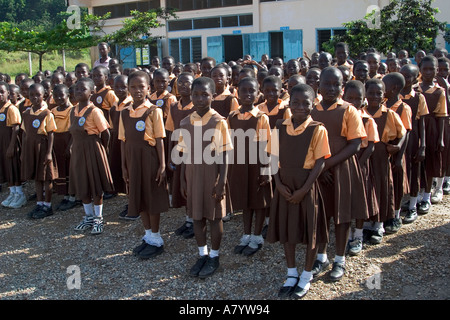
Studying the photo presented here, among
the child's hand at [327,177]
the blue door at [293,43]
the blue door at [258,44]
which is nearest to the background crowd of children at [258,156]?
the child's hand at [327,177]

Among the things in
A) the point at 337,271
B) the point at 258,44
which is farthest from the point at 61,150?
the point at 258,44

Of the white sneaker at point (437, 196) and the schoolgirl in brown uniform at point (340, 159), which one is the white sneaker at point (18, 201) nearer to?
the schoolgirl in brown uniform at point (340, 159)

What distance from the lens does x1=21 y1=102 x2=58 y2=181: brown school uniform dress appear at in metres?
4.91

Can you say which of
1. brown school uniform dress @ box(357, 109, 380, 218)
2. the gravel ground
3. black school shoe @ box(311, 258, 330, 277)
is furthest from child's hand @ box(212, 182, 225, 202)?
brown school uniform dress @ box(357, 109, 380, 218)

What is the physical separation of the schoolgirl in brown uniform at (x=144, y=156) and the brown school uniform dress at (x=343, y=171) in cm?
130

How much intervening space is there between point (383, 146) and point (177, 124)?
1.80 m

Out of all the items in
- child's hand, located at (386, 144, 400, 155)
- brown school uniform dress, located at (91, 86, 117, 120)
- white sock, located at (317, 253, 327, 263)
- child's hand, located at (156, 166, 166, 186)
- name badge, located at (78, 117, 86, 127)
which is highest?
brown school uniform dress, located at (91, 86, 117, 120)

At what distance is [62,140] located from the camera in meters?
5.12

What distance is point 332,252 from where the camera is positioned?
3.71 metres

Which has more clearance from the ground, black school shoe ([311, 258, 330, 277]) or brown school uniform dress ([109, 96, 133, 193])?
brown school uniform dress ([109, 96, 133, 193])

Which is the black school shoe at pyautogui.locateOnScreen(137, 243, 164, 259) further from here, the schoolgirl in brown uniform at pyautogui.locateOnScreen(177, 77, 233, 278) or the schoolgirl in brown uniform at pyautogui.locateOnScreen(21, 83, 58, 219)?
the schoolgirl in brown uniform at pyautogui.locateOnScreen(21, 83, 58, 219)

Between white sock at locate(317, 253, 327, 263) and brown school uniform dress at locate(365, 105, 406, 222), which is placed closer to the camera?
white sock at locate(317, 253, 327, 263)

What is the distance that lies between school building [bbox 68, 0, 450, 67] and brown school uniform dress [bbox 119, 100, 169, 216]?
1284 cm

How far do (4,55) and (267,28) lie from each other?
17.1 m
